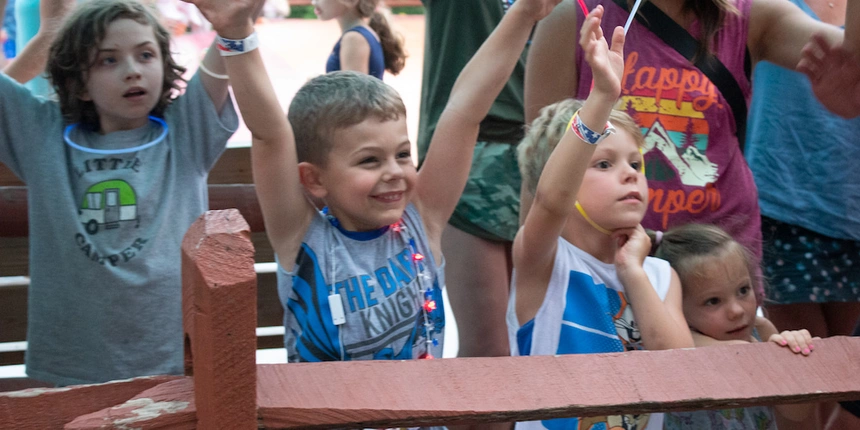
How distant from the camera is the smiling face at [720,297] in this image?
185 centimetres

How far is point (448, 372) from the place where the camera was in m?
1.16

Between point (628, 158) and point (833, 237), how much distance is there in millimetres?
963

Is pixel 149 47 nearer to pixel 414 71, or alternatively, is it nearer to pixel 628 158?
pixel 628 158

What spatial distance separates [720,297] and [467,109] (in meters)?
0.66

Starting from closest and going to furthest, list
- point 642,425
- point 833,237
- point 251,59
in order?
point 251,59 → point 642,425 → point 833,237

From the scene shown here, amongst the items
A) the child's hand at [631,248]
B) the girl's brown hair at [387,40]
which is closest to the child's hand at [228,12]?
the child's hand at [631,248]

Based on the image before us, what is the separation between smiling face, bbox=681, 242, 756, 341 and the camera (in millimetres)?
1851

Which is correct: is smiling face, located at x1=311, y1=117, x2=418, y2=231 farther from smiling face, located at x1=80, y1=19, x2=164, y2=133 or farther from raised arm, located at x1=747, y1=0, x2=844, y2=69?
raised arm, located at x1=747, y1=0, x2=844, y2=69

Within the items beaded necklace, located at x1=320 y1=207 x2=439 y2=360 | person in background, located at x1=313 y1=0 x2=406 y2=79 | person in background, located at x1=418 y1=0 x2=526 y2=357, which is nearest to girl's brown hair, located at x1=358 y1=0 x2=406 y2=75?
person in background, located at x1=313 y1=0 x2=406 y2=79

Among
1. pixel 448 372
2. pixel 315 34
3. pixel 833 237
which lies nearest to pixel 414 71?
pixel 315 34

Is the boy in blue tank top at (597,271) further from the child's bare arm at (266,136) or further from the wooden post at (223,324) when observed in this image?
the wooden post at (223,324)

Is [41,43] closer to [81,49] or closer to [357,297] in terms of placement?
[81,49]

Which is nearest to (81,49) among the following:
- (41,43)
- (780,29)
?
(41,43)

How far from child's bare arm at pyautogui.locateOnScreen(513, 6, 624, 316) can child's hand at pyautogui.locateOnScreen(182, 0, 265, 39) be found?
567 millimetres
